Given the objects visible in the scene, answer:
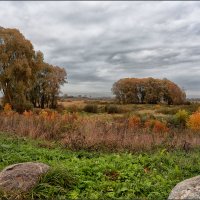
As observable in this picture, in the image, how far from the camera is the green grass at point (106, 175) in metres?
6.23

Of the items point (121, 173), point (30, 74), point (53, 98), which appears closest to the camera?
point (121, 173)

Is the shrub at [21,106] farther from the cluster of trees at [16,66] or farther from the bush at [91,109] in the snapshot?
the bush at [91,109]

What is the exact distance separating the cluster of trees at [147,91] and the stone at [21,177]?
5945 cm

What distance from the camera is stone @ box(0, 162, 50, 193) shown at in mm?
6145

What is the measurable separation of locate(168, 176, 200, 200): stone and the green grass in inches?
37.7

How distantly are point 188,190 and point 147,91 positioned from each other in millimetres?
64785

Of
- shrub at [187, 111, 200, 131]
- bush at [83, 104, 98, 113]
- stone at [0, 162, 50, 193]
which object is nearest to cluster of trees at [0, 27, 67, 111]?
bush at [83, 104, 98, 113]

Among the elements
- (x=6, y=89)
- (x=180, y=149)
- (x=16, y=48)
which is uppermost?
(x=16, y=48)

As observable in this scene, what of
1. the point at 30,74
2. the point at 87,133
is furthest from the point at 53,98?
the point at 87,133

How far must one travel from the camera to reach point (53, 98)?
4809 centimetres

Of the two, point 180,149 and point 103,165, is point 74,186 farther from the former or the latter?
point 180,149

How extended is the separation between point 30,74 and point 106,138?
26582 mm

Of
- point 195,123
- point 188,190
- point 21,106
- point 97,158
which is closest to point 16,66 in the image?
point 21,106

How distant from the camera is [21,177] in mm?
6328
